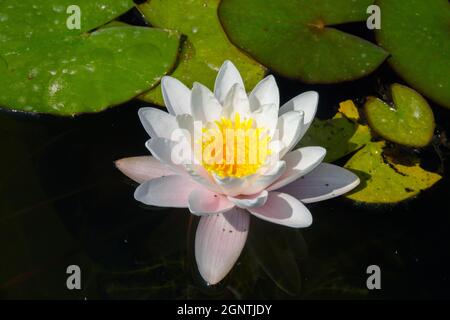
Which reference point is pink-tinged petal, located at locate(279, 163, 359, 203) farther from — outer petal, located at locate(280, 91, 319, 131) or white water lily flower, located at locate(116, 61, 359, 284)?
outer petal, located at locate(280, 91, 319, 131)

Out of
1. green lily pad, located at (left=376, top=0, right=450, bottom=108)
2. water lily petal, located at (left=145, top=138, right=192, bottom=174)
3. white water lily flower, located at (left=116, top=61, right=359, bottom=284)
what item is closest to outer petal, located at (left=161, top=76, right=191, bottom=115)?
white water lily flower, located at (left=116, top=61, right=359, bottom=284)

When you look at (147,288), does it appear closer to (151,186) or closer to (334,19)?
(151,186)

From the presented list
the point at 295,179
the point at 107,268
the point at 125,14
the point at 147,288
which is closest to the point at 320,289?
the point at 295,179

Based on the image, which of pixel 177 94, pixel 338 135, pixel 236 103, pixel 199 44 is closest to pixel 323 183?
pixel 338 135

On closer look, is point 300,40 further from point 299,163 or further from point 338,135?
point 299,163

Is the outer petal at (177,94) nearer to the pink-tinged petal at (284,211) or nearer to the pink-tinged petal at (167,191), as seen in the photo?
the pink-tinged petal at (167,191)

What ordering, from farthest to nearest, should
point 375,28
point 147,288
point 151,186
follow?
point 375,28 → point 147,288 → point 151,186
